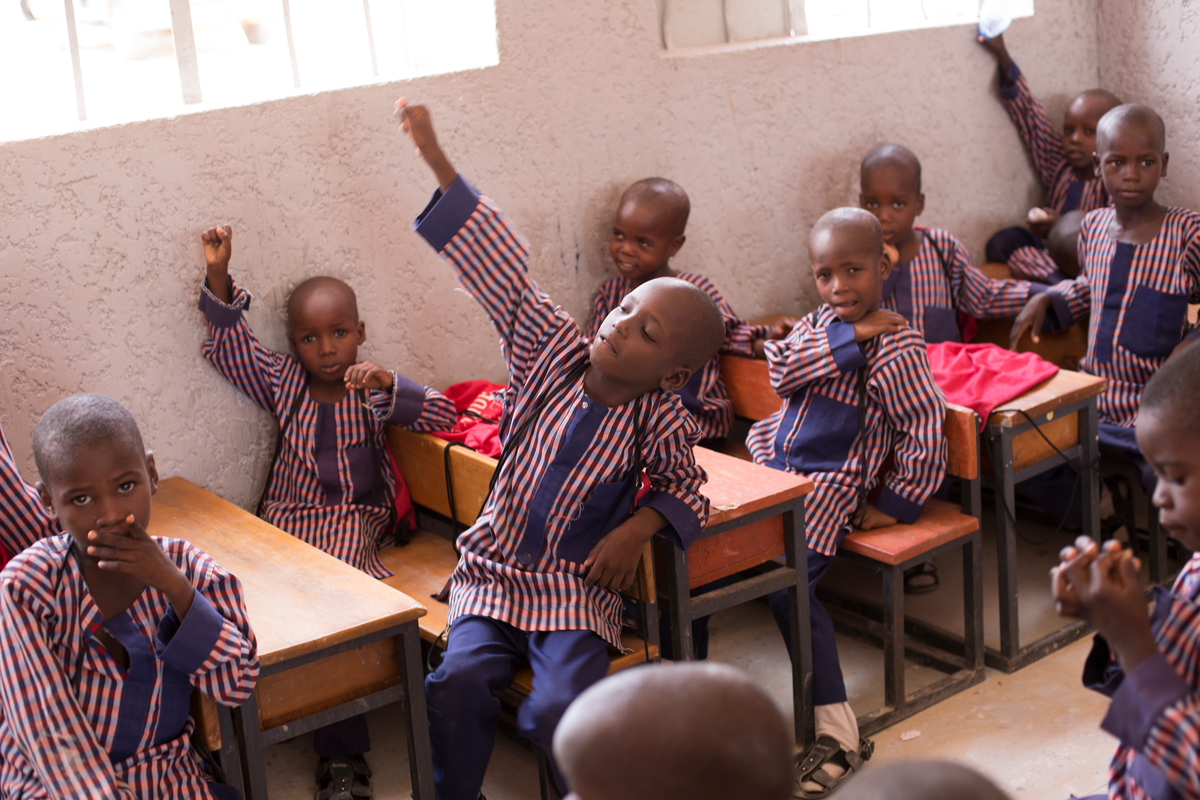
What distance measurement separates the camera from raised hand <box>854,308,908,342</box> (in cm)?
312

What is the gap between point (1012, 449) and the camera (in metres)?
3.39

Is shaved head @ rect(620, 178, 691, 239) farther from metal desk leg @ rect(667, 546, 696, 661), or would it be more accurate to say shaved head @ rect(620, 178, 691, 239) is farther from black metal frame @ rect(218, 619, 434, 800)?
black metal frame @ rect(218, 619, 434, 800)

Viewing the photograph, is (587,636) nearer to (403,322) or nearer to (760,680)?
(760,680)

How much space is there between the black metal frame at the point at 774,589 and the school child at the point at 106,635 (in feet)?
3.38

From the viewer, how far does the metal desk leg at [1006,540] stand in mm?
3373

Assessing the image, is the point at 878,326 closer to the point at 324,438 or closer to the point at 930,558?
the point at 930,558

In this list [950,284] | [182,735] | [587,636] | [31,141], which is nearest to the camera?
[182,735]

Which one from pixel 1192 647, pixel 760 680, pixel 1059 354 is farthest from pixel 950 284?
pixel 1192 647

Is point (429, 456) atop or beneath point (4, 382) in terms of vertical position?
beneath

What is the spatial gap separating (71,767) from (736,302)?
2.99m

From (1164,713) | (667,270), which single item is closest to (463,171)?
(667,270)

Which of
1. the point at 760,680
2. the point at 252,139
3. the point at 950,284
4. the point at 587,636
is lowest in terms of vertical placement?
the point at 760,680

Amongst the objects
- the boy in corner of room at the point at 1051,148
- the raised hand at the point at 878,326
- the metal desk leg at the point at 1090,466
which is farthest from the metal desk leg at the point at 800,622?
the boy in corner of room at the point at 1051,148

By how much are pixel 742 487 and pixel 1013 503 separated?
964mm
